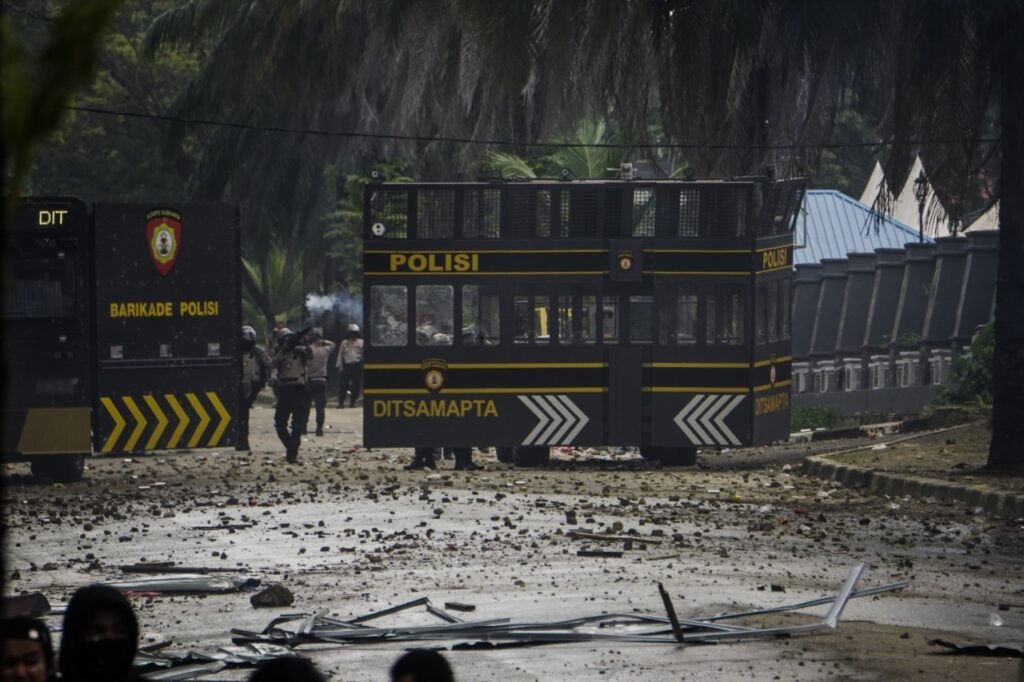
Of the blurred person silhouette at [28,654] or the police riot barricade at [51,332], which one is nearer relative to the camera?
the blurred person silhouette at [28,654]

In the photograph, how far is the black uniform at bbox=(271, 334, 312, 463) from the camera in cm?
2391

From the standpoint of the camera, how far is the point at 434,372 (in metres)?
23.8

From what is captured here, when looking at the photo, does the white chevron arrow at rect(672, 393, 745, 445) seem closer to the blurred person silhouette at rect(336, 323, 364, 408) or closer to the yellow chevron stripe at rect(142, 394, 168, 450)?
the yellow chevron stripe at rect(142, 394, 168, 450)

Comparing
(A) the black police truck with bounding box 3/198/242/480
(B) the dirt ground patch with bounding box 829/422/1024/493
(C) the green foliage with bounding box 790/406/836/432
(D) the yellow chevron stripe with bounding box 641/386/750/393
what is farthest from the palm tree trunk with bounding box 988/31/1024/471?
(C) the green foliage with bounding box 790/406/836/432

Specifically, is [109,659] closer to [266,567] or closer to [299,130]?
[266,567]

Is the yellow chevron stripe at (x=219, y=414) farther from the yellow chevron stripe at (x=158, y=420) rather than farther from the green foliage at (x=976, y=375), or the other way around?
the green foliage at (x=976, y=375)

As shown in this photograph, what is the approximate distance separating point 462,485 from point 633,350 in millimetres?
4019

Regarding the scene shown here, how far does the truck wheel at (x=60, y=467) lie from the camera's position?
71.6 ft

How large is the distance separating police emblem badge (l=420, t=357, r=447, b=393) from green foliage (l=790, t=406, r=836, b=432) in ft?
33.9

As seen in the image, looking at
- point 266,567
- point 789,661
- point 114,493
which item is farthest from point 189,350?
point 789,661

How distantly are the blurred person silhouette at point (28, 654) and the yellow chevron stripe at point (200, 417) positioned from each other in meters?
17.2

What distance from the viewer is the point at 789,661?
33.3ft

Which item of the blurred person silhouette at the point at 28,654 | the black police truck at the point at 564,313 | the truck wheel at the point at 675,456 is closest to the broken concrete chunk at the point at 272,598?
the blurred person silhouette at the point at 28,654

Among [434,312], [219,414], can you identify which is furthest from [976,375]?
[219,414]
